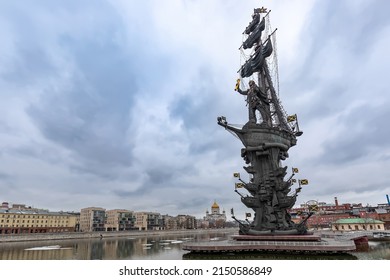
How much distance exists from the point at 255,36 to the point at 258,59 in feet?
22.8

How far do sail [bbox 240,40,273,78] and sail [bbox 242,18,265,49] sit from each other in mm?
3287

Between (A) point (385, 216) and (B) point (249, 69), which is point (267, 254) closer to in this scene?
(B) point (249, 69)

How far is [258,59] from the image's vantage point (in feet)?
177

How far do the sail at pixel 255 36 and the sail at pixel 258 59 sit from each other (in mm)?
3287

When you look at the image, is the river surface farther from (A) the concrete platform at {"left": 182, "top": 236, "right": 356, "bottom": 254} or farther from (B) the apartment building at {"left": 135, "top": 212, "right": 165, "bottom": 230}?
(B) the apartment building at {"left": 135, "top": 212, "right": 165, "bottom": 230}

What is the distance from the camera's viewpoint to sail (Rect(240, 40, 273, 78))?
53844 millimetres

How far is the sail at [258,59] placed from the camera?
177 ft

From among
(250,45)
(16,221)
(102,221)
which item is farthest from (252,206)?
(102,221)

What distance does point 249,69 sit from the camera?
55.7 m

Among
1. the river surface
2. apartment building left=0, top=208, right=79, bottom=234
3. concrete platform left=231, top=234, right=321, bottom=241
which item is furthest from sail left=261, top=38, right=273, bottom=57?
apartment building left=0, top=208, right=79, bottom=234

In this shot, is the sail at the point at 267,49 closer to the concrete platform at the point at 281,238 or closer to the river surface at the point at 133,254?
the concrete platform at the point at 281,238

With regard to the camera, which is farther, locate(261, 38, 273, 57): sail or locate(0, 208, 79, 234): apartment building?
locate(0, 208, 79, 234): apartment building

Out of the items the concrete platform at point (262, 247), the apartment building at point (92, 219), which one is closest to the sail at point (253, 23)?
the concrete platform at point (262, 247)
